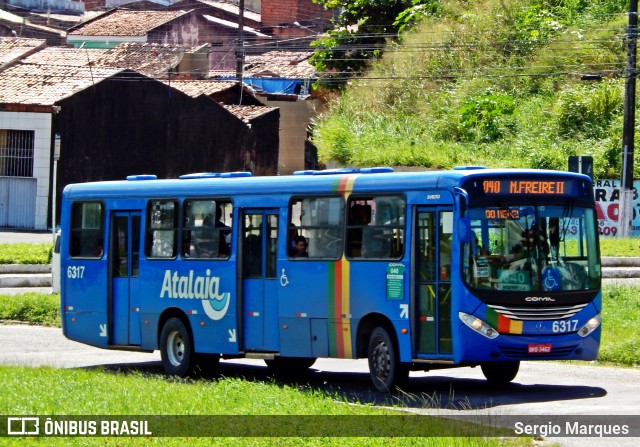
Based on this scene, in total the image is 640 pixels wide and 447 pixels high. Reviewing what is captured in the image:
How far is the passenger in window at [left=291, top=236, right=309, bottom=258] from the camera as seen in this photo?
49.9 feet

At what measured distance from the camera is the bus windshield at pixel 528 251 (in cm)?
1353

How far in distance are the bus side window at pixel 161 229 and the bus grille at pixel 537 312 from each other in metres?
5.27

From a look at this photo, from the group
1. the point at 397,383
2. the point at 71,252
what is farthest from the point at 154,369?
the point at 397,383

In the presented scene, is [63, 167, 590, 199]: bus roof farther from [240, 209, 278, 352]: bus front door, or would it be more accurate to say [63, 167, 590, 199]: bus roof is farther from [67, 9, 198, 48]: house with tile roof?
[67, 9, 198, 48]: house with tile roof

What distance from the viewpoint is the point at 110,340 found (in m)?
17.6

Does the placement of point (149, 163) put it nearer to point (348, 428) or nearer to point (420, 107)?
point (420, 107)

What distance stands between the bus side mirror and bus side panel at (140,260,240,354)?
371 cm

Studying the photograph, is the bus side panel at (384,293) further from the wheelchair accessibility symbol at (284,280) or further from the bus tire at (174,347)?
the bus tire at (174,347)

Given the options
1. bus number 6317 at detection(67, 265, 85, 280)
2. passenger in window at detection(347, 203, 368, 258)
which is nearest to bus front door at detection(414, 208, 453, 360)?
passenger in window at detection(347, 203, 368, 258)

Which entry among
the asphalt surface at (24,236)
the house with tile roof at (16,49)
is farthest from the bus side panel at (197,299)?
the house with tile roof at (16,49)

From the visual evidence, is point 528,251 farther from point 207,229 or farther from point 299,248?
point 207,229

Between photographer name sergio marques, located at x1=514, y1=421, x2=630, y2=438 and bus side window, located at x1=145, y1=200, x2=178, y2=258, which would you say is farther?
bus side window, located at x1=145, y1=200, x2=178, y2=258

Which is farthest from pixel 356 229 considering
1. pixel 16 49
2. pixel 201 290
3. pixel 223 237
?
pixel 16 49

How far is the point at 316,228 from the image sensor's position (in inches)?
595
